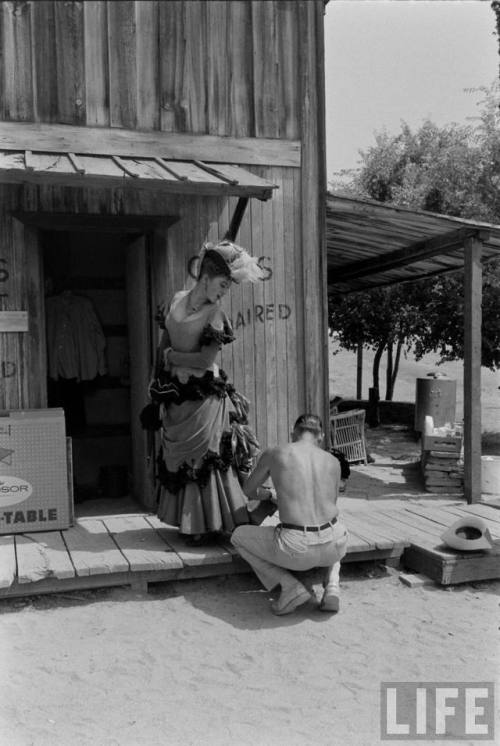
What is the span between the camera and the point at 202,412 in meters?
5.20

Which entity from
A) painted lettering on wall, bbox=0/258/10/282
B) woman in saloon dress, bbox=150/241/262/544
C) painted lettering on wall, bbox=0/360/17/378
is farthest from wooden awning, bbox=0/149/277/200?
painted lettering on wall, bbox=0/360/17/378

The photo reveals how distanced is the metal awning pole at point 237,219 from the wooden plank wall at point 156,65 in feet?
2.74

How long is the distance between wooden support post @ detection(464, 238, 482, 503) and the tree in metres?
5.18

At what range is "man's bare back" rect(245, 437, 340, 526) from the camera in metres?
4.73

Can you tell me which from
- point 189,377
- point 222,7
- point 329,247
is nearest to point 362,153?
point 329,247

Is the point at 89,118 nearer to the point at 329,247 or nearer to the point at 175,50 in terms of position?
the point at 175,50

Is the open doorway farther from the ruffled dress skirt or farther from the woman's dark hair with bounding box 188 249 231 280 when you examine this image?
the woman's dark hair with bounding box 188 249 231 280

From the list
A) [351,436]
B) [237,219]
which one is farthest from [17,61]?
[351,436]

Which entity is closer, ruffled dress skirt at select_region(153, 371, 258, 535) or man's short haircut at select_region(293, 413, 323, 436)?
man's short haircut at select_region(293, 413, 323, 436)

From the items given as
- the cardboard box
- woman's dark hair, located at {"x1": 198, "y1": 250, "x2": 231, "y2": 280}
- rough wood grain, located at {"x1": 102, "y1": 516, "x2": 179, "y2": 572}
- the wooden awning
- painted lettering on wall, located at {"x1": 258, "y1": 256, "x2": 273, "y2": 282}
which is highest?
the wooden awning

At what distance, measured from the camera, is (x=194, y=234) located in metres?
6.44

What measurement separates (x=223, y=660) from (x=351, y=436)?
23.3 feet

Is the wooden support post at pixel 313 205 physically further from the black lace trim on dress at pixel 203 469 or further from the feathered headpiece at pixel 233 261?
the feathered headpiece at pixel 233 261

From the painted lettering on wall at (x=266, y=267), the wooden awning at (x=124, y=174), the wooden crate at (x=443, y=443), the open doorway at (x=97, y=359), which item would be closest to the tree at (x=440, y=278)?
the wooden crate at (x=443, y=443)
